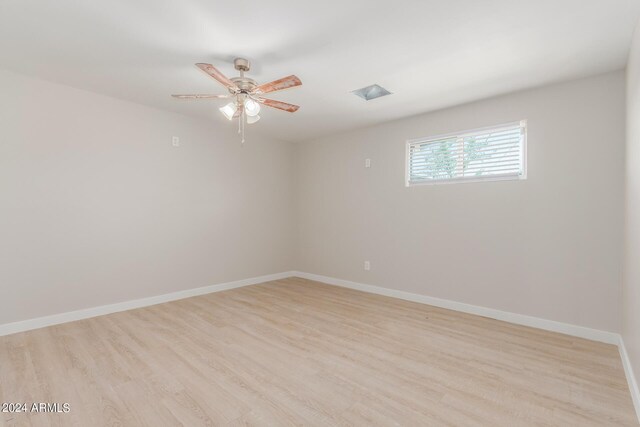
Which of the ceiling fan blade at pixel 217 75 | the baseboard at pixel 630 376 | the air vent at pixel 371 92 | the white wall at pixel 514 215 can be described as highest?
the air vent at pixel 371 92

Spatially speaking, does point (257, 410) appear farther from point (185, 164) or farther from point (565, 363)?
point (185, 164)

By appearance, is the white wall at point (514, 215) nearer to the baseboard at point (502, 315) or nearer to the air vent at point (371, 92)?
the baseboard at point (502, 315)

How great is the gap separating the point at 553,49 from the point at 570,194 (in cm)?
132

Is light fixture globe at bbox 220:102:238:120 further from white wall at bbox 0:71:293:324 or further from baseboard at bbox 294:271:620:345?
baseboard at bbox 294:271:620:345

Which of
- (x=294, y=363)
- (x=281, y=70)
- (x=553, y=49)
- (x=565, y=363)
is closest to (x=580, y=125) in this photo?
(x=553, y=49)

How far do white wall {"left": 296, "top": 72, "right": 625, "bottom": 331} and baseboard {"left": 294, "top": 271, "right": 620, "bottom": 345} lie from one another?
0.18 ft

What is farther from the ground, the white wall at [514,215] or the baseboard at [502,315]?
the white wall at [514,215]

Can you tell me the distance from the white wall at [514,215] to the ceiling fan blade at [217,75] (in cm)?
245

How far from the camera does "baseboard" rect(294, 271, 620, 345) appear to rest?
2.65 metres

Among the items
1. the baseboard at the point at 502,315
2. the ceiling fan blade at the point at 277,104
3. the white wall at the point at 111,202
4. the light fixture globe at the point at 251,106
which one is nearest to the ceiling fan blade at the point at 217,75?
the light fixture globe at the point at 251,106

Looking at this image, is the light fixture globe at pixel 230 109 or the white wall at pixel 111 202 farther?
the white wall at pixel 111 202

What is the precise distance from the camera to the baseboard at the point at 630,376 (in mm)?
1692

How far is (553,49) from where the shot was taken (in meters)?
2.29

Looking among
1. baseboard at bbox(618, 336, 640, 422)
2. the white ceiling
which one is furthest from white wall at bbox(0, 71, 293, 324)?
baseboard at bbox(618, 336, 640, 422)
